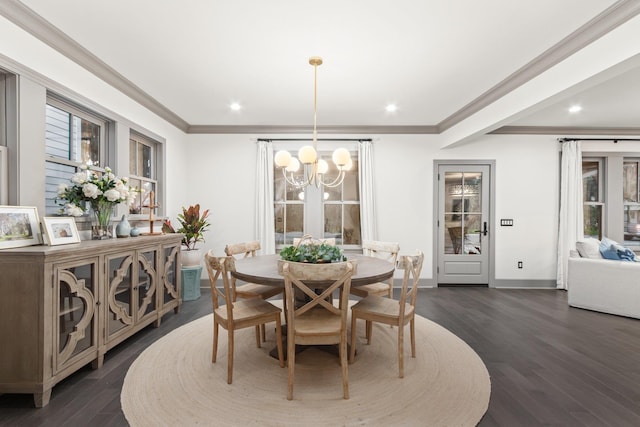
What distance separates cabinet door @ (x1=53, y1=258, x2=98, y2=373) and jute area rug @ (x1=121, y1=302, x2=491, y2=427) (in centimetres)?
41

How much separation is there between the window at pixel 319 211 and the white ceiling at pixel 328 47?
146 centimetres

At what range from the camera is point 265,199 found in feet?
16.4

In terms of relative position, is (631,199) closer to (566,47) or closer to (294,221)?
(566,47)

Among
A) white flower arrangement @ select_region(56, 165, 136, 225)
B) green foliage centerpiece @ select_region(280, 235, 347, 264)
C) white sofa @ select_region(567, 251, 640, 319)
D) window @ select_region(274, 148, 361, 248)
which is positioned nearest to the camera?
green foliage centerpiece @ select_region(280, 235, 347, 264)

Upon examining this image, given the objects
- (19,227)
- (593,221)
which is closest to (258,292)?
(19,227)

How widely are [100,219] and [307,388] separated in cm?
244

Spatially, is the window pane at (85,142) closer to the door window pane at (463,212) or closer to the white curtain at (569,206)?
the door window pane at (463,212)

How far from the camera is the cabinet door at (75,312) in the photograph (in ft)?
6.68

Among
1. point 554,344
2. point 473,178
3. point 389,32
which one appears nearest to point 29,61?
point 389,32

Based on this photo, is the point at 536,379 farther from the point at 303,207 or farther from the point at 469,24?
the point at 303,207

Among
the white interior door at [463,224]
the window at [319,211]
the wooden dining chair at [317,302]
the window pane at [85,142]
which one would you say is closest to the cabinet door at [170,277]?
the window pane at [85,142]

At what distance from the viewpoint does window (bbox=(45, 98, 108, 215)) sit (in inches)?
104

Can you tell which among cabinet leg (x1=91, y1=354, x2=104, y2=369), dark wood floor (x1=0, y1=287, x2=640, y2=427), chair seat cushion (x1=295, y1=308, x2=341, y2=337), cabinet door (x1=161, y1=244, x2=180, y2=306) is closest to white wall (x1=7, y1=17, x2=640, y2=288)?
dark wood floor (x1=0, y1=287, x2=640, y2=427)

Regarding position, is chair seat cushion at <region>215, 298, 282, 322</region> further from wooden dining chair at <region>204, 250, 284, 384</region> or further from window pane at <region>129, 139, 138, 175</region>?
window pane at <region>129, 139, 138, 175</region>
